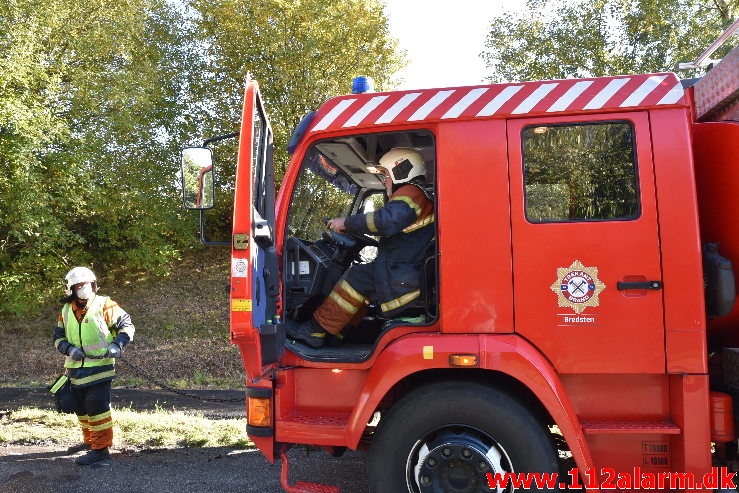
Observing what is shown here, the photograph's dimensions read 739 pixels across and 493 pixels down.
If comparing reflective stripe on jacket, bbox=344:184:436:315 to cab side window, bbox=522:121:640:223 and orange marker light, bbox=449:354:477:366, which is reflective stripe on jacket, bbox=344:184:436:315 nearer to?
orange marker light, bbox=449:354:477:366

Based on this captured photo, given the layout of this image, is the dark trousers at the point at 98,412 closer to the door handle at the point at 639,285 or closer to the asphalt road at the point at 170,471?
the asphalt road at the point at 170,471

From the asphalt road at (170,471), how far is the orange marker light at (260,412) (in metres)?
1.03

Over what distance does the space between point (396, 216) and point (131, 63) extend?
10486 millimetres

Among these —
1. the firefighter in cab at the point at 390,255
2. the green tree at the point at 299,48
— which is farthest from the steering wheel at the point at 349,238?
the green tree at the point at 299,48

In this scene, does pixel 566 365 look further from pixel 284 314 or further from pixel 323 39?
pixel 323 39

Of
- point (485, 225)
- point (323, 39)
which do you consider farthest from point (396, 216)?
point (323, 39)

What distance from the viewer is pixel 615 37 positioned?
36.9 ft

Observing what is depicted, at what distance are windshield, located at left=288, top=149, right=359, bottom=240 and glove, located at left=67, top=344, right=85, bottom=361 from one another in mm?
2139

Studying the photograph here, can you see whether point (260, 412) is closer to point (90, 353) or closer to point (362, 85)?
point (362, 85)

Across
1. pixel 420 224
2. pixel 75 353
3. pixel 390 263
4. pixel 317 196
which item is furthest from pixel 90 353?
pixel 420 224

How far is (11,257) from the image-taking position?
10789 millimetres

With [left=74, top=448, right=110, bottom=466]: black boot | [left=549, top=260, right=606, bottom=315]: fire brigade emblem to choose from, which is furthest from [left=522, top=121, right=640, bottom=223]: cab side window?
[left=74, top=448, right=110, bottom=466]: black boot

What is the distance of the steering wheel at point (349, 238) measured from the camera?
365 centimetres

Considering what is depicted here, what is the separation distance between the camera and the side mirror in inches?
118
